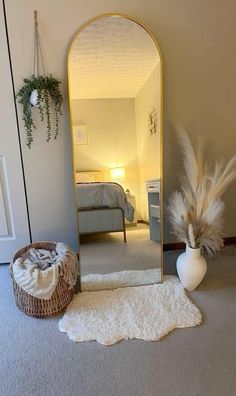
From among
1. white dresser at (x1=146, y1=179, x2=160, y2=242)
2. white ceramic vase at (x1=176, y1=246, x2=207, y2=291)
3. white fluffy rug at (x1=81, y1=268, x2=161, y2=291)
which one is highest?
white dresser at (x1=146, y1=179, x2=160, y2=242)

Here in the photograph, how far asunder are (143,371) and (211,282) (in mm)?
898

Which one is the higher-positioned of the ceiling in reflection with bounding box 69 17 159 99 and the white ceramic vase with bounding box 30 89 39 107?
the ceiling in reflection with bounding box 69 17 159 99

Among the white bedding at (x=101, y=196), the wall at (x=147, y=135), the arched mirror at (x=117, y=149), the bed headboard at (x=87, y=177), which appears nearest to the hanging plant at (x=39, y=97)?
the arched mirror at (x=117, y=149)

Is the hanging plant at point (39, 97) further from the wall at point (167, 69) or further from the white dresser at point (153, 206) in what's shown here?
the white dresser at point (153, 206)

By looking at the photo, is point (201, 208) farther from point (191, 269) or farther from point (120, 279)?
point (120, 279)

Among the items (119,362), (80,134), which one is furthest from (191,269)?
(80,134)

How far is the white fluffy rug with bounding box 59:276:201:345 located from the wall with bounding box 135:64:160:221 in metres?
0.56

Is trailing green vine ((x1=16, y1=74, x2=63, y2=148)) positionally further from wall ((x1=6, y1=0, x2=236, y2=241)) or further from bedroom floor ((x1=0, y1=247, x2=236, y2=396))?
bedroom floor ((x1=0, y1=247, x2=236, y2=396))

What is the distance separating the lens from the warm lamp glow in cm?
189

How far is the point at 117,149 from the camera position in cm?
188

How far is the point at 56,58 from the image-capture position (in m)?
Answer: 1.82

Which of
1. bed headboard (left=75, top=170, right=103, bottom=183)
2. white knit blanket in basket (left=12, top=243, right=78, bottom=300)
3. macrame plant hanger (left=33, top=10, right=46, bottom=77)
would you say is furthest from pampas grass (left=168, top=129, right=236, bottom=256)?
macrame plant hanger (left=33, top=10, right=46, bottom=77)

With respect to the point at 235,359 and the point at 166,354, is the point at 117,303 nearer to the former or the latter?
the point at 166,354

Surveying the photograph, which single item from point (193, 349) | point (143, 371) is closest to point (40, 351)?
point (143, 371)
